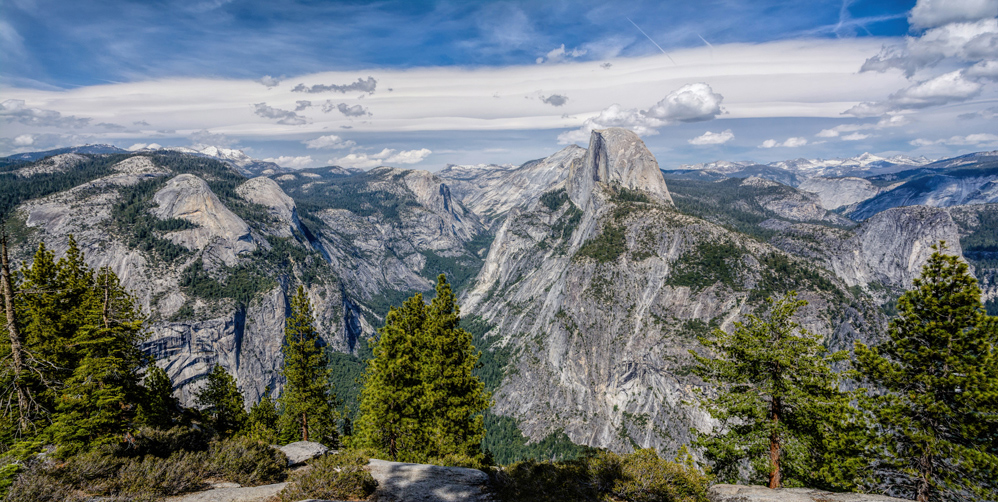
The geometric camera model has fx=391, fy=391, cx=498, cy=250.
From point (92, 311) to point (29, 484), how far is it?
55.3 feet

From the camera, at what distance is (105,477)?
1362 centimetres

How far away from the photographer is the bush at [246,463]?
16109 millimetres

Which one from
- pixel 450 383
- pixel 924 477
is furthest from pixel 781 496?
pixel 450 383

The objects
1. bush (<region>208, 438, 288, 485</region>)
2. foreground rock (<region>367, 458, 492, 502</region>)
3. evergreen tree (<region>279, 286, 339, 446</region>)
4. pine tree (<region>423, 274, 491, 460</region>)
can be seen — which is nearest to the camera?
foreground rock (<region>367, 458, 492, 502</region>)

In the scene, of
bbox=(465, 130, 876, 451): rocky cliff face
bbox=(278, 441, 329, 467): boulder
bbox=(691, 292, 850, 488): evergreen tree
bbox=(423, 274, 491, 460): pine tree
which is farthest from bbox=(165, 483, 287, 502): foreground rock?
bbox=(465, 130, 876, 451): rocky cliff face

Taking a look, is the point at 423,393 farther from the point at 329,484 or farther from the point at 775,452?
the point at 775,452

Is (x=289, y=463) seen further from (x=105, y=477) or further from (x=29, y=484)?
(x=29, y=484)

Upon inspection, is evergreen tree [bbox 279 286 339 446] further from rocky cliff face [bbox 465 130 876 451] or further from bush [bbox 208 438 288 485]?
rocky cliff face [bbox 465 130 876 451]

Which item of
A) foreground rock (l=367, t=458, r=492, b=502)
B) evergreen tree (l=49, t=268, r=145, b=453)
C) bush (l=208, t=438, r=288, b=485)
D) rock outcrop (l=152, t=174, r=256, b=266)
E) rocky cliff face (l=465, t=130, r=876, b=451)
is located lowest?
rocky cliff face (l=465, t=130, r=876, b=451)

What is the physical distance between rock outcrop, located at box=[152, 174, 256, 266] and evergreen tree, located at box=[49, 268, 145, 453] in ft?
603

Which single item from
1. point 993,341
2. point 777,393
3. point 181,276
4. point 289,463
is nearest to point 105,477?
point 289,463

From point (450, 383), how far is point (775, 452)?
61.1ft

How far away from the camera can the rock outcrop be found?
176 m

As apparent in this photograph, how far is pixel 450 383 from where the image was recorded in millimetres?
26422
